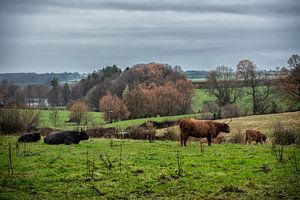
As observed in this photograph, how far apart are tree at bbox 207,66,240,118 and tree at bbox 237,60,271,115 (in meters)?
4.51

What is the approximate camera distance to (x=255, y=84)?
82.4 m

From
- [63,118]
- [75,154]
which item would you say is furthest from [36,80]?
[75,154]

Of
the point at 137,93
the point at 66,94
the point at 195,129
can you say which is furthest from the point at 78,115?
the point at 66,94

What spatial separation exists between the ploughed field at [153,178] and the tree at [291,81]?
117 ft

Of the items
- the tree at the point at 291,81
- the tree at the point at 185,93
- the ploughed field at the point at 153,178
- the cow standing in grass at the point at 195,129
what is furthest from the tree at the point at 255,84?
the ploughed field at the point at 153,178

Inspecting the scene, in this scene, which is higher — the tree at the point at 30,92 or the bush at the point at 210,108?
the tree at the point at 30,92

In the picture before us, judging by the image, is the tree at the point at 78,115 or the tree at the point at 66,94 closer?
the tree at the point at 78,115

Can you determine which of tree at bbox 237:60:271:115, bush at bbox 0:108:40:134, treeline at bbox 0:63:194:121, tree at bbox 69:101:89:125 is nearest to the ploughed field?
bush at bbox 0:108:40:134

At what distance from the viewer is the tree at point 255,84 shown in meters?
80.1

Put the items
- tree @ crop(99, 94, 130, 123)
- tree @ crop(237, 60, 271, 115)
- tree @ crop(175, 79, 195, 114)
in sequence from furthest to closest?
tree @ crop(175, 79, 195, 114)
tree @ crop(99, 94, 130, 123)
tree @ crop(237, 60, 271, 115)

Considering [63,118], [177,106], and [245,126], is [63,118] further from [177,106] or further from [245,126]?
[245,126]

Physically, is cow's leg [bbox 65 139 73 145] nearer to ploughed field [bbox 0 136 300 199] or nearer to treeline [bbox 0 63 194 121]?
ploughed field [bbox 0 136 300 199]

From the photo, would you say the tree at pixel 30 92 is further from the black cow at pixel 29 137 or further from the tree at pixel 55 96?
the black cow at pixel 29 137

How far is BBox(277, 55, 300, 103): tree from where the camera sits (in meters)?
52.8
